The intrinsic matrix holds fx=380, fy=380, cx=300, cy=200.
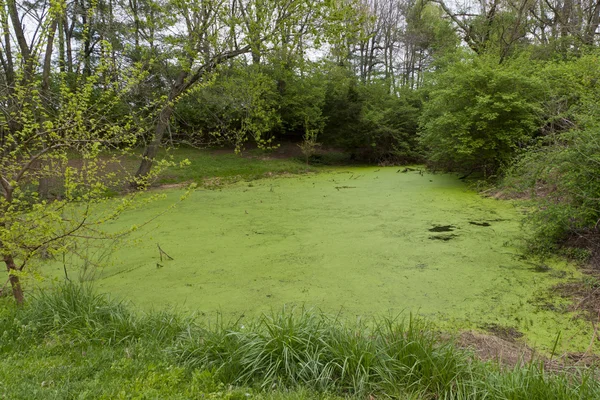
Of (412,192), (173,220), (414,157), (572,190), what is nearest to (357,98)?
(414,157)

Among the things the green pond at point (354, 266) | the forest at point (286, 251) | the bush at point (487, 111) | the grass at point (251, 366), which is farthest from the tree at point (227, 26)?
the grass at point (251, 366)

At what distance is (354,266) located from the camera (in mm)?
4133

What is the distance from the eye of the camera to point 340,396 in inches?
73.6

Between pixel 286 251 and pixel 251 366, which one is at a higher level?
pixel 251 366

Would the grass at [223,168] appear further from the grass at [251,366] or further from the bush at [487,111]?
the grass at [251,366]

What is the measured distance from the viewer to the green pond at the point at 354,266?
10.2 ft

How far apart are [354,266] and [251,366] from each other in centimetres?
224

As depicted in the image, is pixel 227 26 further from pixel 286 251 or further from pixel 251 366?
pixel 251 366

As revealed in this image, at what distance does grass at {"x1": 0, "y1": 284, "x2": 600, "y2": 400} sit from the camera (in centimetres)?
180

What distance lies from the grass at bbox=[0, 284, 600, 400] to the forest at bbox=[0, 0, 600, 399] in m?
0.01

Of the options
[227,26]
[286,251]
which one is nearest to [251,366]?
[286,251]

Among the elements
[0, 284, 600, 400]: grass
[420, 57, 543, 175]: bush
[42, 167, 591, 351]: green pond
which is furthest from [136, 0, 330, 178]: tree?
[0, 284, 600, 400]: grass

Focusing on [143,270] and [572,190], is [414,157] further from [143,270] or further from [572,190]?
[143,270]

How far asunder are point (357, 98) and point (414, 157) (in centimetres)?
345
